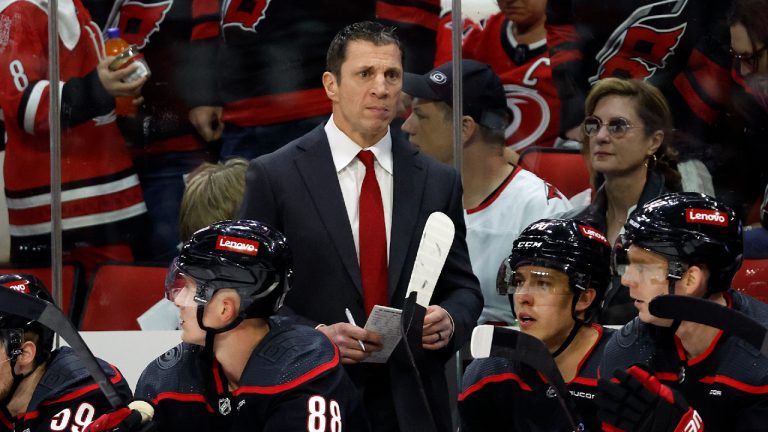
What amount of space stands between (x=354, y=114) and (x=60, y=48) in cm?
129

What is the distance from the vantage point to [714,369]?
260 centimetres

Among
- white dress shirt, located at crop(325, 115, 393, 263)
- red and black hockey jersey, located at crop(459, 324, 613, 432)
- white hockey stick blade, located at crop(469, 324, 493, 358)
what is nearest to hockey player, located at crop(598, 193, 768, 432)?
red and black hockey jersey, located at crop(459, 324, 613, 432)

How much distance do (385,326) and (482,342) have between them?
599mm

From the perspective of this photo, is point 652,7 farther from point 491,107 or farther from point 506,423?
point 506,423

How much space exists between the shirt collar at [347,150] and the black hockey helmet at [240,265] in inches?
19.5

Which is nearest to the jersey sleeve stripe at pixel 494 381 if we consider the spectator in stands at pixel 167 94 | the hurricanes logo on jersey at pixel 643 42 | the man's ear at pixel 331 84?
the man's ear at pixel 331 84

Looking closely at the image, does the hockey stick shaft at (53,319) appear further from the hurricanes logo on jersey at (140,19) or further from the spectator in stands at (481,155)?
the hurricanes logo on jersey at (140,19)

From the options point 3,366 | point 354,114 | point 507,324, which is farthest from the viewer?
point 507,324

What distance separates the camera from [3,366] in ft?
9.28

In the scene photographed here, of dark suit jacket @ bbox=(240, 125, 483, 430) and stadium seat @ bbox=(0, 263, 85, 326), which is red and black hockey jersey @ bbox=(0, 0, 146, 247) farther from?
dark suit jacket @ bbox=(240, 125, 483, 430)

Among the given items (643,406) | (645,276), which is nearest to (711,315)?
(643,406)

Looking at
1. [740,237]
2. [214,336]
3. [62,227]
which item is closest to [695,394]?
[740,237]

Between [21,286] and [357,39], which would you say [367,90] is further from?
[21,286]

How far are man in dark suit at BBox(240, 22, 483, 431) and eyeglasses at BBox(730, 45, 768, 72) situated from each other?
1.12 metres
